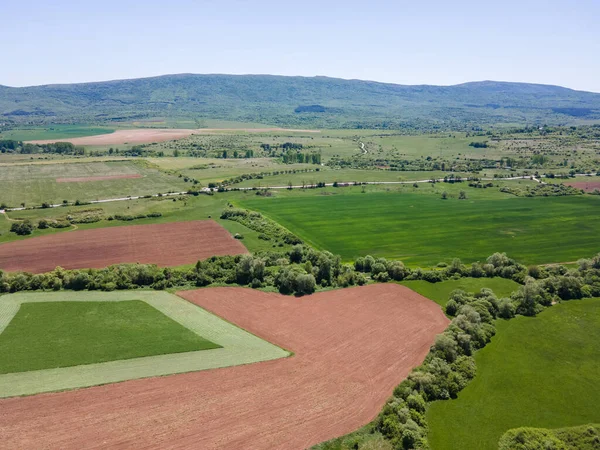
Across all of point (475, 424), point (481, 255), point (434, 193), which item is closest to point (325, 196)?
point (434, 193)

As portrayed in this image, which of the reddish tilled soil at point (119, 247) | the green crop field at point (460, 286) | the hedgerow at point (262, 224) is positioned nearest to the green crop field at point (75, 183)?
the reddish tilled soil at point (119, 247)

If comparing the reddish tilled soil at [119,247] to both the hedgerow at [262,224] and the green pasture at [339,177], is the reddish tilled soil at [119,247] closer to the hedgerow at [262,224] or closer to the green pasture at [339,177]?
the hedgerow at [262,224]

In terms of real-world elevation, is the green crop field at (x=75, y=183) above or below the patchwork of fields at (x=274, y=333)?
above

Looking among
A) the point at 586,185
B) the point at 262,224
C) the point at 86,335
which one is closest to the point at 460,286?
the point at 262,224

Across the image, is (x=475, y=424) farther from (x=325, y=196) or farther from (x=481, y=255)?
(x=325, y=196)

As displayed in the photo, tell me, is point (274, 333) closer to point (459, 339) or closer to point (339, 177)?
point (459, 339)

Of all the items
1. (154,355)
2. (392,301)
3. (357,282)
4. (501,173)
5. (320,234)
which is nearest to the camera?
(154,355)
